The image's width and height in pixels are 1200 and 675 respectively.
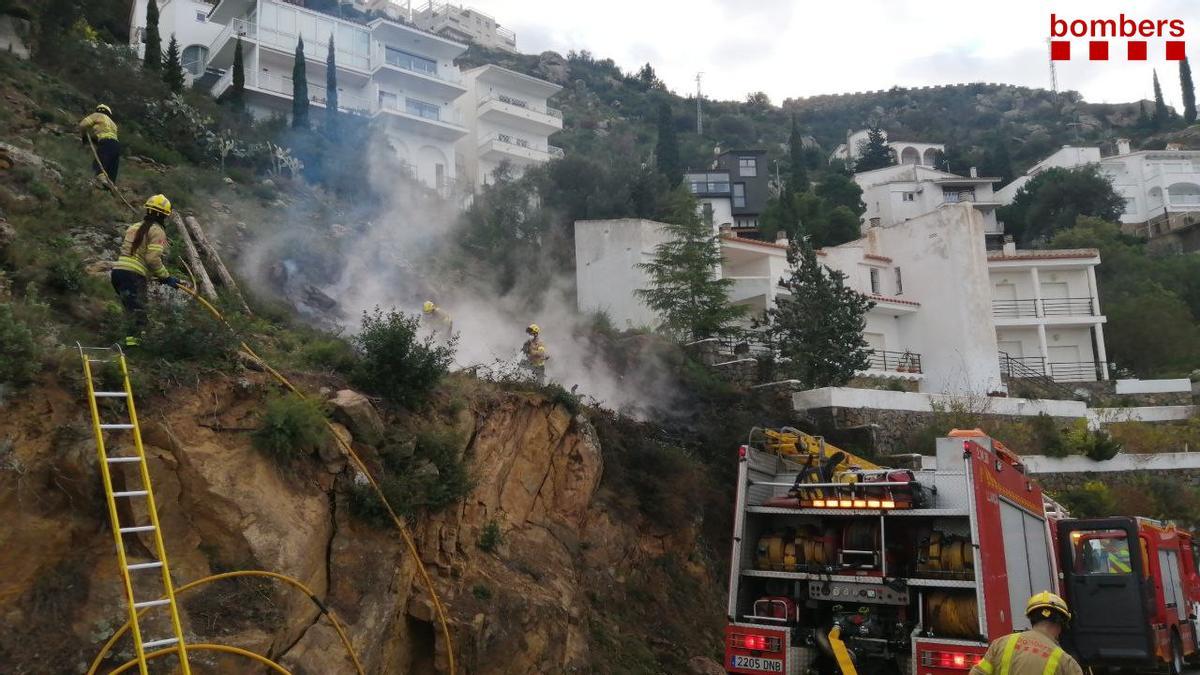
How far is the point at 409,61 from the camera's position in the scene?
4003cm

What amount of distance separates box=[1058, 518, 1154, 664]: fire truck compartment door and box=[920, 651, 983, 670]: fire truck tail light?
480cm

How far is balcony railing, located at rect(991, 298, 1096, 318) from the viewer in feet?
126

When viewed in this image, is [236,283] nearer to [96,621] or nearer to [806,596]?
[96,621]

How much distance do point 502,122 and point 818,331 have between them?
2499 centimetres

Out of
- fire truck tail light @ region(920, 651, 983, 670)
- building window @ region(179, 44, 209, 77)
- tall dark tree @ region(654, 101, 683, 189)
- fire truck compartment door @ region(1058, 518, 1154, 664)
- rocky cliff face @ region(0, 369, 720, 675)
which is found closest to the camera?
rocky cliff face @ region(0, 369, 720, 675)

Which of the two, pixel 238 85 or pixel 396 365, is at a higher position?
pixel 238 85

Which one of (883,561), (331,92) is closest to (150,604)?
(883,561)

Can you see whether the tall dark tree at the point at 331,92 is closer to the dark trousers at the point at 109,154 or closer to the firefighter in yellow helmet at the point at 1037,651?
the dark trousers at the point at 109,154

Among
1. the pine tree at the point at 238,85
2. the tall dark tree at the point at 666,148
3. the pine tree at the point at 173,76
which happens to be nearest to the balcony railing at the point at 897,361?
the pine tree at the point at 238,85

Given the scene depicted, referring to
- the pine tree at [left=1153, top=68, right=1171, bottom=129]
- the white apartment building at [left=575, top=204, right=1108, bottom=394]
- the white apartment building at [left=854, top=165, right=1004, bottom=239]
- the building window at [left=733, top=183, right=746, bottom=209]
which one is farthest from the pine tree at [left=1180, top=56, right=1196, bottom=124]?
the white apartment building at [left=575, top=204, right=1108, bottom=394]

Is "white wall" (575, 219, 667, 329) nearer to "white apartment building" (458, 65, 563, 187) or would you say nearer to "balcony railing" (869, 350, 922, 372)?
"balcony railing" (869, 350, 922, 372)

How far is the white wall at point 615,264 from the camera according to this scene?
28467 millimetres

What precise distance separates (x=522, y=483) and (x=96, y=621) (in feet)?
19.1

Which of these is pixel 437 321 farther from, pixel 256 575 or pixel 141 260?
pixel 256 575
